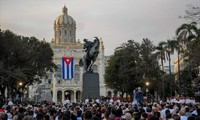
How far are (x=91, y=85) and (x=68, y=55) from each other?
10400cm

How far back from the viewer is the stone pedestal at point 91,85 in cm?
3497

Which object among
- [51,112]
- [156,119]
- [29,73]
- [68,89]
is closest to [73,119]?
[51,112]

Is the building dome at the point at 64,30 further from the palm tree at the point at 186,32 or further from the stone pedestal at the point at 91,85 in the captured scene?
the stone pedestal at the point at 91,85

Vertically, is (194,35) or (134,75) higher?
(194,35)

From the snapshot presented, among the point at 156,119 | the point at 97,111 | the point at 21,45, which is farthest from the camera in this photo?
the point at 21,45

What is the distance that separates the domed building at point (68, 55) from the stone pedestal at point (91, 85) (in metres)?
95.8

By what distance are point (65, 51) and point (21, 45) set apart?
84987 millimetres

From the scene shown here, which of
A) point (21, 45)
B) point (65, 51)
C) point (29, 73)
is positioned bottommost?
point (29, 73)

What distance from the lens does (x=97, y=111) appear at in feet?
59.8

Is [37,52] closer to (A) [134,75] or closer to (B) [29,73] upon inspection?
(B) [29,73]

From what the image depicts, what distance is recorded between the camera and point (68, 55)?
13838 centimetres

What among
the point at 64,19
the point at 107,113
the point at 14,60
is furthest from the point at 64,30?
the point at 107,113

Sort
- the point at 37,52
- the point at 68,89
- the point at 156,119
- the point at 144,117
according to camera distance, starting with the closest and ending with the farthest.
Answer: the point at 156,119 → the point at 144,117 → the point at 37,52 → the point at 68,89

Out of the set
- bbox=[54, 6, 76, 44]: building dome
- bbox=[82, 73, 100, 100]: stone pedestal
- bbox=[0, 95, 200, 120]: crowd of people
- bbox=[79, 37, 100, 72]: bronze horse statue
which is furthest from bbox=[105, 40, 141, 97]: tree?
bbox=[54, 6, 76, 44]: building dome
